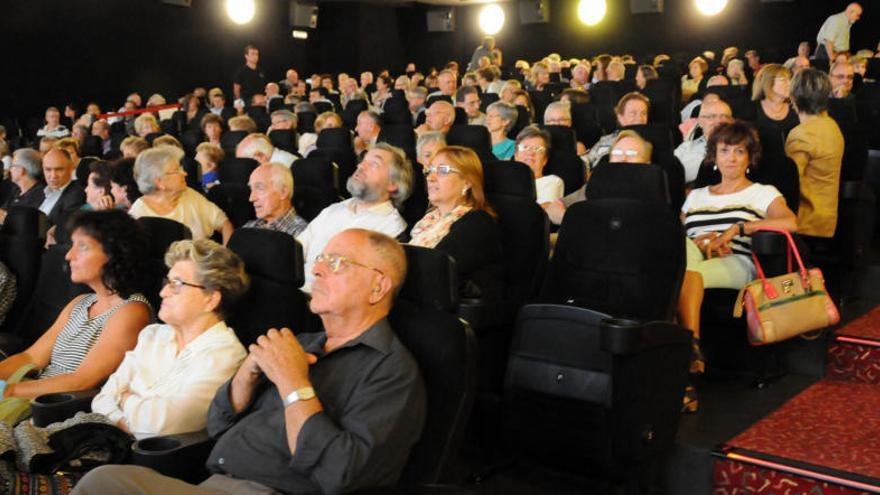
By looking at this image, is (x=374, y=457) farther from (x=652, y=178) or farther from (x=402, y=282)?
(x=652, y=178)

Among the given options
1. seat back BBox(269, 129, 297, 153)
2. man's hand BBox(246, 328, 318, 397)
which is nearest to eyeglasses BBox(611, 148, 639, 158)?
man's hand BBox(246, 328, 318, 397)

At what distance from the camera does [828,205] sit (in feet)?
13.3

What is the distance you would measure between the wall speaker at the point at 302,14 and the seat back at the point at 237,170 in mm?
11894

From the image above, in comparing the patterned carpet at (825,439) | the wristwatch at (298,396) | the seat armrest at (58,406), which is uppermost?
the wristwatch at (298,396)

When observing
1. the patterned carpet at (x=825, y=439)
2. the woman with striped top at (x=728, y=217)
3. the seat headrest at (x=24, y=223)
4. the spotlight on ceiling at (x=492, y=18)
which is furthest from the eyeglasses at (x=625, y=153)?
the spotlight on ceiling at (x=492, y=18)

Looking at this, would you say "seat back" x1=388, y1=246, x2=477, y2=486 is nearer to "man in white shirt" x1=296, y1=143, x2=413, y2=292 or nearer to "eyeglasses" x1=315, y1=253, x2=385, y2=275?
"eyeglasses" x1=315, y1=253, x2=385, y2=275

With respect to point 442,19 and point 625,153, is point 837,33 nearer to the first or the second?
point 625,153

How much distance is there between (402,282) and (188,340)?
742 mm

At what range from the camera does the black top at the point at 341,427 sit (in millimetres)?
1966

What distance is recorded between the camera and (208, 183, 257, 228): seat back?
4.66 metres

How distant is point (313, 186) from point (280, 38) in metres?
12.8

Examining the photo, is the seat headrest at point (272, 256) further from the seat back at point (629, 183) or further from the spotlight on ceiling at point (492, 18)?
the spotlight on ceiling at point (492, 18)

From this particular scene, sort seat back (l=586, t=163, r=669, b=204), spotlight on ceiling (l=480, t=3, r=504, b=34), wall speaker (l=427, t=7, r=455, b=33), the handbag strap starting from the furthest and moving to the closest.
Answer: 1. wall speaker (l=427, t=7, r=455, b=33)
2. spotlight on ceiling (l=480, t=3, r=504, b=34)
3. seat back (l=586, t=163, r=669, b=204)
4. the handbag strap

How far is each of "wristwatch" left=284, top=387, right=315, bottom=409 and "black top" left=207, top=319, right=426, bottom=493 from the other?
0.06 m
